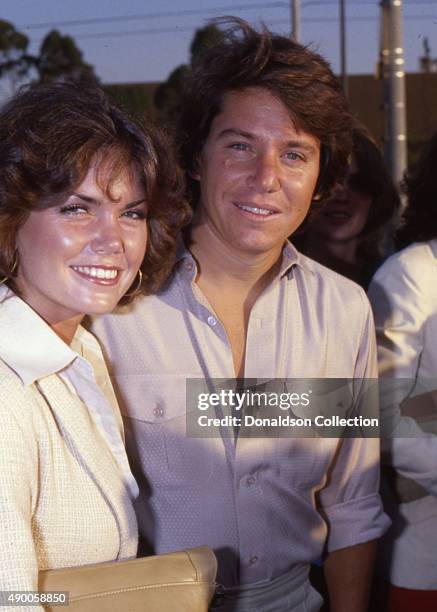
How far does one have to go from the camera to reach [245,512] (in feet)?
4.33

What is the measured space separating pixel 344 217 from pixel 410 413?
3.00 feet

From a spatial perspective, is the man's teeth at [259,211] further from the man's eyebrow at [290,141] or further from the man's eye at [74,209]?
the man's eye at [74,209]

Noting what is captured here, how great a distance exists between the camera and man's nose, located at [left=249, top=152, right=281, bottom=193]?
136 cm

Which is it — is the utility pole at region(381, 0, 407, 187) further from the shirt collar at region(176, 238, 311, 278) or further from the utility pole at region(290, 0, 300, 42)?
the shirt collar at region(176, 238, 311, 278)

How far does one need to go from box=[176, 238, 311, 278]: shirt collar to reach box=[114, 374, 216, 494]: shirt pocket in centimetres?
22

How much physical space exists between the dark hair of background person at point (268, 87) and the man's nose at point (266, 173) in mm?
77

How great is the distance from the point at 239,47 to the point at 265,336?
50 centimetres

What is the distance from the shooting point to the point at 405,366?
1.45m

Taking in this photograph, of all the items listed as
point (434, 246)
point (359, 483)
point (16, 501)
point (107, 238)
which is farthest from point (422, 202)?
point (16, 501)

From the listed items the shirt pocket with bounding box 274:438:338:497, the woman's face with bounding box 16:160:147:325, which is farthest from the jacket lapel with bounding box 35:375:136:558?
the shirt pocket with bounding box 274:438:338:497

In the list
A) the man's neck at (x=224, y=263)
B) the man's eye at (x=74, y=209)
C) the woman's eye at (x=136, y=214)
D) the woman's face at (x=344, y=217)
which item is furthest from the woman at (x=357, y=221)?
the man's eye at (x=74, y=209)

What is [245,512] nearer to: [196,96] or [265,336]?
[265,336]

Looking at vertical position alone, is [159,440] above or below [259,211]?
below

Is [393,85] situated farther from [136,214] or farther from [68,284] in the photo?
[68,284]
